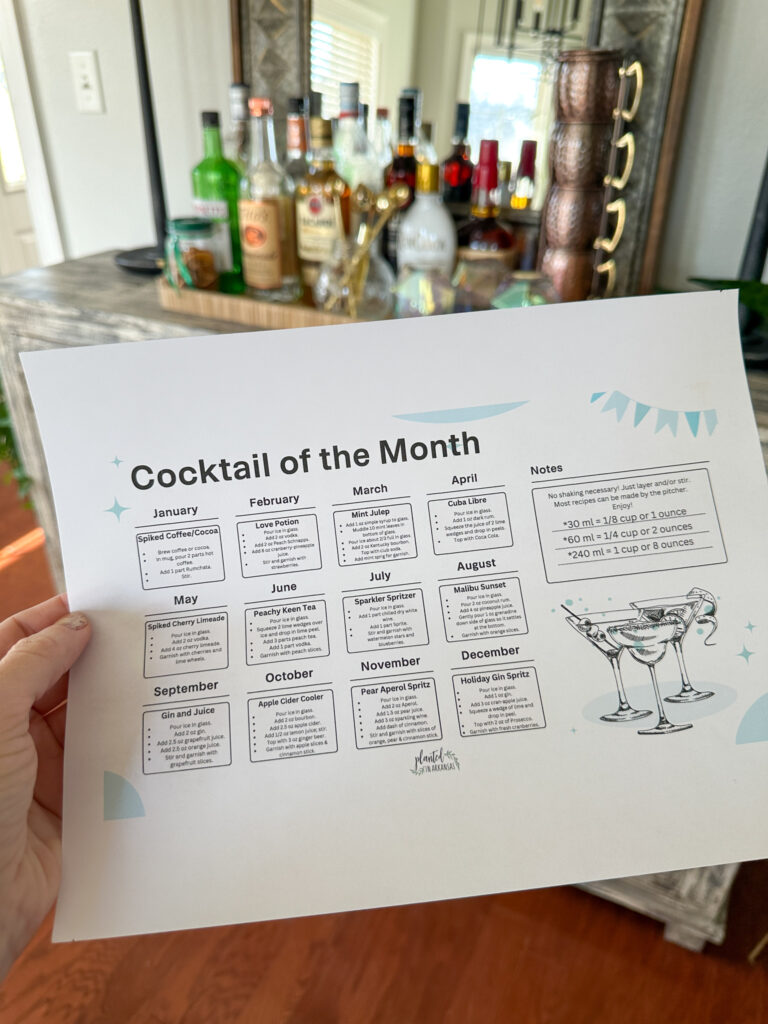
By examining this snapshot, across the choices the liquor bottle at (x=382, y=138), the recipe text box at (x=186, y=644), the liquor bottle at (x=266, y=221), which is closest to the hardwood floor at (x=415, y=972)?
the recipe text box at (x=186, y=644)

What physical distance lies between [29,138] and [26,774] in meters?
1.51

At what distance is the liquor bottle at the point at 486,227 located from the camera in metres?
0.99

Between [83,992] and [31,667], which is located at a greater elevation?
[31,667]

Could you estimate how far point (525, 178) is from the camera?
1.09 metres

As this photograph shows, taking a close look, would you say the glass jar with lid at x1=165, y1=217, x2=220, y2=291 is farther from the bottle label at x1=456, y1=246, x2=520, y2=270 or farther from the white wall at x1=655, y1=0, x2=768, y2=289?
the white wall at x1=655, y1=0, x2=768, y2=289

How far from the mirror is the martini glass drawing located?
2.34 ft

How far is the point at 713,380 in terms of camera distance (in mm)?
576

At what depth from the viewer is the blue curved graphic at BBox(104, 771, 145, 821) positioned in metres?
0.52

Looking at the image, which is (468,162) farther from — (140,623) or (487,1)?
(140,623)

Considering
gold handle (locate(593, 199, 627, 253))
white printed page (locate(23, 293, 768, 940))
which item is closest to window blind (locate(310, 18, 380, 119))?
gold handle (locate(593, 199, 627, 253))

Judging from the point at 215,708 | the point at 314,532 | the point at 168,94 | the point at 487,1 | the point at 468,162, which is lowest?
the point at 215,708

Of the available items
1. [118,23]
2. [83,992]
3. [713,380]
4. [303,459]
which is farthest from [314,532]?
[118,23]

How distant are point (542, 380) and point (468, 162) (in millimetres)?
746

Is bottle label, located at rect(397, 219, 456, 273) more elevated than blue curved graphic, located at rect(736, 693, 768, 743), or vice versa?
bottle label, located at rect(397, 219, 456, 273)
